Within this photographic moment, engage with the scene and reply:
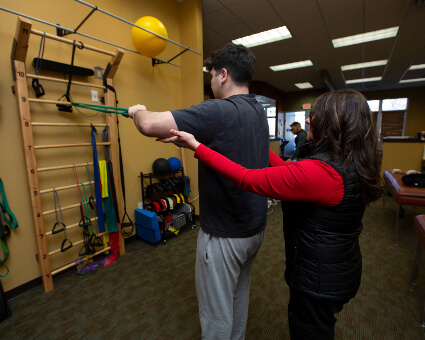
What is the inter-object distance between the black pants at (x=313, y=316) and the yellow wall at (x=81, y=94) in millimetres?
2125

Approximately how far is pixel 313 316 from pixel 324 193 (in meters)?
0.50

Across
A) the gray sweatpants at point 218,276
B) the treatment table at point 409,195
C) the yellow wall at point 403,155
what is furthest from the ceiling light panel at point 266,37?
the gray sweatpants at point 218,276

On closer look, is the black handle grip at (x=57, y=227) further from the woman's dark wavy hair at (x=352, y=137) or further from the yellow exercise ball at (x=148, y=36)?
the woman's dark wavy hair at (x=352, y=137)

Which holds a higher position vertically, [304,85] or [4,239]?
[304,85]

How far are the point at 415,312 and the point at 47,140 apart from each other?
10.6ft

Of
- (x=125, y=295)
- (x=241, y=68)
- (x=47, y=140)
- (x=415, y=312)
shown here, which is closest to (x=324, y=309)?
(x=241, y=68)

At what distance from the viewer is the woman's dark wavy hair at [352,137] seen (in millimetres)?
757

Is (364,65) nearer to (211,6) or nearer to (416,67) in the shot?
(416,67)

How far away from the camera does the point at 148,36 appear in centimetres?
223

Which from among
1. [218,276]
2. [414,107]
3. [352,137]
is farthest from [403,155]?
[414,107]

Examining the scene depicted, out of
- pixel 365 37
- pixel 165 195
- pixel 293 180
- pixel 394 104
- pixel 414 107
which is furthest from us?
pixel 394 104

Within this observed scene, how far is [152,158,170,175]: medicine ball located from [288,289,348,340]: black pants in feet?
7.24

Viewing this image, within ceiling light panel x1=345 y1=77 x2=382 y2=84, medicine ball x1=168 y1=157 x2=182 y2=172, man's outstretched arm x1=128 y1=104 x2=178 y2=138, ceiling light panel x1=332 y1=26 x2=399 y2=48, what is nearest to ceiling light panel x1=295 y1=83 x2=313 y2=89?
ceiling light panel x1=345 y1=77 x2=382 y2=84

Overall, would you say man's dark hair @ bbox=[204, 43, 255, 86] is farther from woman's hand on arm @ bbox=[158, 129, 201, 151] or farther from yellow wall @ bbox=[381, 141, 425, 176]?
yellow wall @ bbox=[381, 141, 425, 176]
